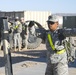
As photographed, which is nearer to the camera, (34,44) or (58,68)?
(58,68)

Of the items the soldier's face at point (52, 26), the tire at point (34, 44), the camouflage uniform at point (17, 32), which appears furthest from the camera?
the tire at point (34, 44)

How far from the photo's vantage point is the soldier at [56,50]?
6133 millimetres

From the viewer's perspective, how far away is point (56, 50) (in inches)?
243

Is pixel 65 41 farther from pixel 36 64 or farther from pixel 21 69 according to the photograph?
pixel 36 64

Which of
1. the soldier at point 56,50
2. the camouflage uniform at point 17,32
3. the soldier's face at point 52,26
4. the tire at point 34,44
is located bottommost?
the tire at point 34,44

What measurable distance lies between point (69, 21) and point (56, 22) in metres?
17.9

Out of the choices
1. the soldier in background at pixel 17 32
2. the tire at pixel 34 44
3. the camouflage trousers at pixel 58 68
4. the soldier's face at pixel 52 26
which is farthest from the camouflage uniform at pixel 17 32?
the soldier's face at pixel 52 26

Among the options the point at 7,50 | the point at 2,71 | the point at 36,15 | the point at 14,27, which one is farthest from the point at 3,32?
the point at 36,15

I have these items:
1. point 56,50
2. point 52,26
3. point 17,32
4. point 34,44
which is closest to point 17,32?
point 17,32

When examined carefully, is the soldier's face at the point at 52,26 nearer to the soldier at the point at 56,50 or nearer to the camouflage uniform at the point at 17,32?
the soldier at the point at 56,50

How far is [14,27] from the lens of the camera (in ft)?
60.3

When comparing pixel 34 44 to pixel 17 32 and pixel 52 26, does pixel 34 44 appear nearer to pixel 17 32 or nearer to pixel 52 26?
pixel 17 32

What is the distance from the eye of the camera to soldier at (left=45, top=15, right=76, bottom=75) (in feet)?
20.1

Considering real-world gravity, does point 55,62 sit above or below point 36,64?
above
